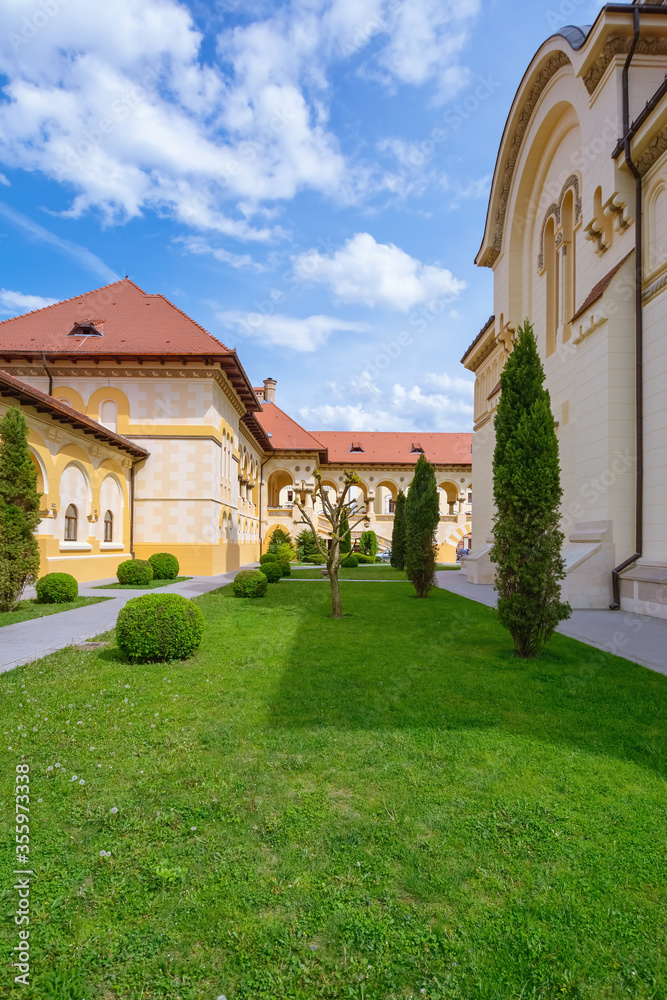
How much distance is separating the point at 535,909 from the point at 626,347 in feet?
38.2

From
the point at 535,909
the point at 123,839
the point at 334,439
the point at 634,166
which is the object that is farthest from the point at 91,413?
the point at 334,439

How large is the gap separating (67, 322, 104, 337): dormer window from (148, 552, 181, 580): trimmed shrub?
978 cm

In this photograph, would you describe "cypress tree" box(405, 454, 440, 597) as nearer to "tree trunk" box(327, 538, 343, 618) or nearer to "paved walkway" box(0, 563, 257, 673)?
"tree trunk" box(327, 538, 343, 618)

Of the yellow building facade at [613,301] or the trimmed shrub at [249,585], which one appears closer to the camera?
the yellow building facade at [613,301]

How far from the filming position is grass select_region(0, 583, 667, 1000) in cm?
214

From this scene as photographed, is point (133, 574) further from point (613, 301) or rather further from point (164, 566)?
point (613, 301)

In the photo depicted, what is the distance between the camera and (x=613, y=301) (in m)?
11.4

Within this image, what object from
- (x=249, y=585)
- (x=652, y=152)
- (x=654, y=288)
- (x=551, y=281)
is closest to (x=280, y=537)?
(x=249, y=585)

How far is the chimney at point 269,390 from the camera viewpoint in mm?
48875

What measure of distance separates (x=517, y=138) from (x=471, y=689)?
18.5m

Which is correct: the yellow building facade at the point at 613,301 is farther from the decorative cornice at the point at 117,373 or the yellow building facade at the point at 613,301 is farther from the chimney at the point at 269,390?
the chimney at the point at 269,390

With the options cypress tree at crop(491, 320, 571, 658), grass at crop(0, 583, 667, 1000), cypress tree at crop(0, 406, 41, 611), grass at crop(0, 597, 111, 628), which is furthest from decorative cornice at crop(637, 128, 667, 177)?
grass at crop(0, 597, 111, 628)

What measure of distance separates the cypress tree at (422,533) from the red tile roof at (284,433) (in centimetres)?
2729

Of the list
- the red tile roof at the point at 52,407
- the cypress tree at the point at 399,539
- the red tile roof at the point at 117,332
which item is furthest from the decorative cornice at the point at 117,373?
the cypress tree at the point at 399,539
